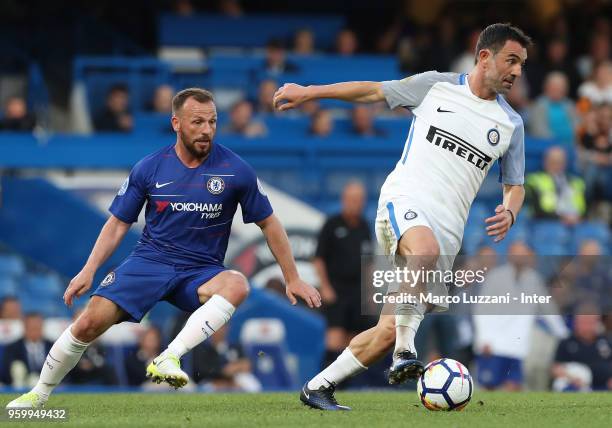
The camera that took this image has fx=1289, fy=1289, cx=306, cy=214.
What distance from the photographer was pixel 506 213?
7.75m

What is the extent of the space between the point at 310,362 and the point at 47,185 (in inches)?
142

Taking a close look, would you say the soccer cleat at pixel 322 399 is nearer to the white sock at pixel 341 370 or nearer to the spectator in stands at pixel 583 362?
the white sock at pixel 341 370

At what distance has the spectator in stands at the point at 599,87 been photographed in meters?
17.5

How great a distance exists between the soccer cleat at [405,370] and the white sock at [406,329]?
0.10m

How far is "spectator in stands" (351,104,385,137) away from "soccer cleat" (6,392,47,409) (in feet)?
29.7

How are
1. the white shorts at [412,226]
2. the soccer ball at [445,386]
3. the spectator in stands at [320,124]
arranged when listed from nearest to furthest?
the white shorts at [412,226], the soccer ball at [445,386], the spectator in stands at [320,124]

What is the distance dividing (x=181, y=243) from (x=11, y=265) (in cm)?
646

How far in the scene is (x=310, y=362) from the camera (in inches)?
535

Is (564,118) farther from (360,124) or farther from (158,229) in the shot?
(158,229)

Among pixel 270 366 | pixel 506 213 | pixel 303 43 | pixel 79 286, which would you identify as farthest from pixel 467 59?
pixel 79 286

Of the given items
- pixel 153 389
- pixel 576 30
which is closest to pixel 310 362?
pixel 153 389

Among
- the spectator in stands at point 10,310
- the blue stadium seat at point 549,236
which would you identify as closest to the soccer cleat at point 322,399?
the spectator in stands at point 10,310

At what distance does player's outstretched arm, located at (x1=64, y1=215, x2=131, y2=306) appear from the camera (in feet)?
25.4

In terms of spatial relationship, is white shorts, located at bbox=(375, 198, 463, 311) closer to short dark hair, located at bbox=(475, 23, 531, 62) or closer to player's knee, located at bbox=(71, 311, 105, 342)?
short dark hair, located at bbox=(475, 23, 531, 62)
